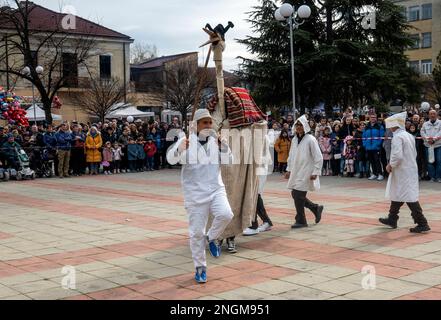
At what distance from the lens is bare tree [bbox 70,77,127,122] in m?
40.2

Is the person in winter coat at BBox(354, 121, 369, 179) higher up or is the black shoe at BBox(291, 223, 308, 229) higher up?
the person in winter coat at BBox(354, 121, 369, 179)

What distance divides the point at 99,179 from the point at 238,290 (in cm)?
1369

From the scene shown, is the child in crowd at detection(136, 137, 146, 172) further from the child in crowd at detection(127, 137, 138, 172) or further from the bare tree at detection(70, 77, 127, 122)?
the bare tree at detection(70, 77, 127, 122)

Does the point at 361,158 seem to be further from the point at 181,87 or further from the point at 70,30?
the point at 181,87

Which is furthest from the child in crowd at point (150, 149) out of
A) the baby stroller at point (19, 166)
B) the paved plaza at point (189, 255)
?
the paved plaza at point (189, 255)

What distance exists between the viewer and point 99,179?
18766mm

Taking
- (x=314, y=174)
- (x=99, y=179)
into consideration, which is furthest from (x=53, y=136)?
(x=314, y=174)

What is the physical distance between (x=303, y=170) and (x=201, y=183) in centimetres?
321

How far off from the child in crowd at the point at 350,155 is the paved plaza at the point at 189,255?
4.58 meters

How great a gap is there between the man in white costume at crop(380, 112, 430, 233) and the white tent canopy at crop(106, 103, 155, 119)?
28830 millimetres

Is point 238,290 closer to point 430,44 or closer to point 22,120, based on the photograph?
point 22,120

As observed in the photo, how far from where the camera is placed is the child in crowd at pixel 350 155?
56.4 ft

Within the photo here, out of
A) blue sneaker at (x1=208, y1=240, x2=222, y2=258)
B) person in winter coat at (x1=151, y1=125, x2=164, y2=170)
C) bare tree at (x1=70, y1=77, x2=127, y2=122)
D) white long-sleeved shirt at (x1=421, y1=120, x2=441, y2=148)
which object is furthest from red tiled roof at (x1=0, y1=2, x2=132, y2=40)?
blue sneaker at (x1=208, y1=240, x2=222, y2=258)
